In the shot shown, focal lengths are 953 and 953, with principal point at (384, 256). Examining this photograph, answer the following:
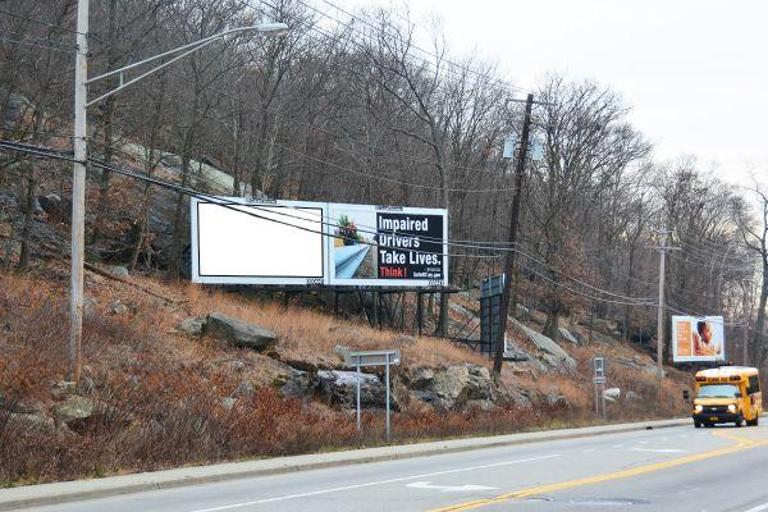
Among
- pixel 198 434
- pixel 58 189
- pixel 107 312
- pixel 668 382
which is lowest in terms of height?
pixel 668 382

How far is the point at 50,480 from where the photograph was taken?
53.6ft

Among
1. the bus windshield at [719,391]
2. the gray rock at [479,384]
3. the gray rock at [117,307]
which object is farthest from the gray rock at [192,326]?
the bus windshield at [719,391]

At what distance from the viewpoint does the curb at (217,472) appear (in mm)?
14578

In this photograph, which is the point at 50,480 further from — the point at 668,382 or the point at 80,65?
the point at 668,382

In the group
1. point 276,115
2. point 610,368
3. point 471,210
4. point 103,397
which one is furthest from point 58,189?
point 610,368

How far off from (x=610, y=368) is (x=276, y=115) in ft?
104

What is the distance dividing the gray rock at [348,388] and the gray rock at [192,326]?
13.8ft

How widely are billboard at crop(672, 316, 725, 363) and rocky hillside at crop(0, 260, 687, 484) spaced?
2577 cm

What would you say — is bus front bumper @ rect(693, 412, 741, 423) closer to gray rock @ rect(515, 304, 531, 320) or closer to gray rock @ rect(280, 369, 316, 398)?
gray rock @ rect(280, 369, 316, 398)

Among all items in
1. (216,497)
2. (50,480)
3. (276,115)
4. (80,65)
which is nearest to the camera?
(216,497)

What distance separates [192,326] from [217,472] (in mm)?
13787

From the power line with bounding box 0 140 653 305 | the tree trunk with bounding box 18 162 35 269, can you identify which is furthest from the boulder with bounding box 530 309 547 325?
the tree trunk with bounding box 18 162 35 269

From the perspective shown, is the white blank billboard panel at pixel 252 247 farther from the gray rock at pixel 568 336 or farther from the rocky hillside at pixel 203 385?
the gray rock at pixel 568 336

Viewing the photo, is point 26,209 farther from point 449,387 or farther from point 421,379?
point 449,387
